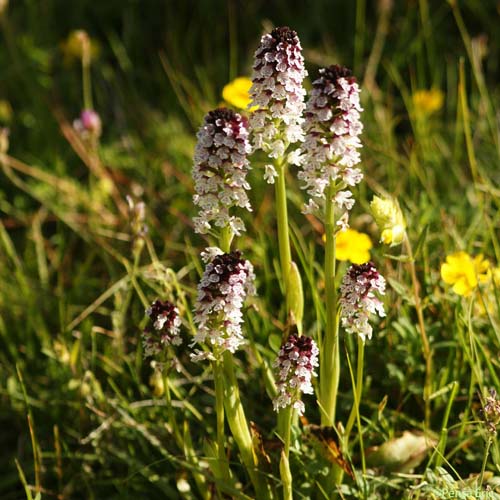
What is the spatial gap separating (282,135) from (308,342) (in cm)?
37

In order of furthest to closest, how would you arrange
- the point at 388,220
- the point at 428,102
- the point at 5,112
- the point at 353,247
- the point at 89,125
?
the point at 5,112 < the point at 428,102 < the point at 89,125 < the point at 353,247 < the point at 388,220

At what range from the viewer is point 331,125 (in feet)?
4.22

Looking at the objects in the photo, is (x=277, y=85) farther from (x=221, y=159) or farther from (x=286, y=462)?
(x=286, y=462)

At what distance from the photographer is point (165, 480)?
180 centimetres

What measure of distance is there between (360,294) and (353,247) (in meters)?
0.69

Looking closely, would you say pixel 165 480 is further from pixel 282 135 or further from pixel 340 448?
pixel 282 135

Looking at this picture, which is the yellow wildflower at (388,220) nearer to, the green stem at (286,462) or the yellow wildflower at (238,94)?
the green stem at (286,462)

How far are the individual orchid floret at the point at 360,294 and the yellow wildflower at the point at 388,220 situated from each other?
25 cm

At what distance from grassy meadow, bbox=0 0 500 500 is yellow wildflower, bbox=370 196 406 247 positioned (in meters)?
0.05

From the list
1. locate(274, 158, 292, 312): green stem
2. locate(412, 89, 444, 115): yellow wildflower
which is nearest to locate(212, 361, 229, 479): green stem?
locate(274, 158, 292, 312): green stem

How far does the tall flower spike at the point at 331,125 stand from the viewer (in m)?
1.28

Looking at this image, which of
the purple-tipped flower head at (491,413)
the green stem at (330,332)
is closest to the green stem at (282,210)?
the green stem at (330,332)

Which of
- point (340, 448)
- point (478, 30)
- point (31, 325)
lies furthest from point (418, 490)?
point (478, 30)

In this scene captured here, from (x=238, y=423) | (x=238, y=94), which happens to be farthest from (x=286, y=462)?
(x=238, y=94)
